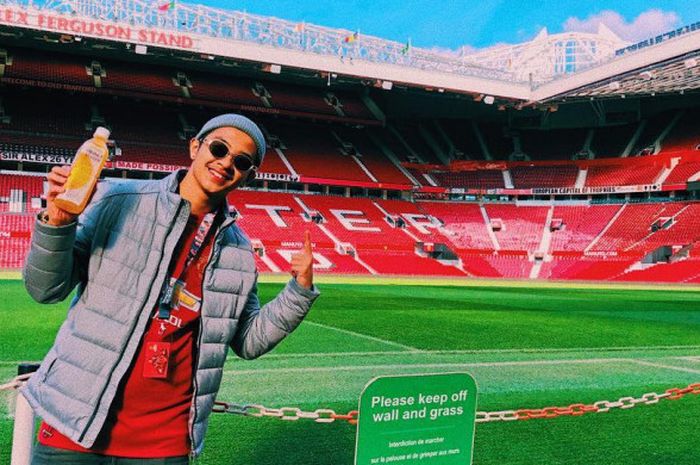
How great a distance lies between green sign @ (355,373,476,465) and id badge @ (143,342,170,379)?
784mm

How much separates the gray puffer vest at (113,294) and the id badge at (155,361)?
7 cm

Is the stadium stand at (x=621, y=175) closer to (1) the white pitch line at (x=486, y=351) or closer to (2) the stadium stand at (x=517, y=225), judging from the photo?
(2) the stadium stand at (x=517, y=225)

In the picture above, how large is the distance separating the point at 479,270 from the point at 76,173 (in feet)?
135

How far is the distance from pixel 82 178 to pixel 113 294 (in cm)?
53

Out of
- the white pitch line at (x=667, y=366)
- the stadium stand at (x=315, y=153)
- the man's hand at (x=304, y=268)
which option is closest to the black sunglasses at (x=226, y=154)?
the man's hand at (x=304, y=268)

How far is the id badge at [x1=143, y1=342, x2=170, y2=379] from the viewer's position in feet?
7.95

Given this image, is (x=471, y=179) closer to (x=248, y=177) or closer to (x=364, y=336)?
(x=364, y=336)

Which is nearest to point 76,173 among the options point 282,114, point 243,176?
point 243,176

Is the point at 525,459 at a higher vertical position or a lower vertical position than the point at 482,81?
lower

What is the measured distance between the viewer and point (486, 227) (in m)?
48.3

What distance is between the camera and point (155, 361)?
2.43m

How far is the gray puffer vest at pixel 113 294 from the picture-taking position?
2328 millimetres

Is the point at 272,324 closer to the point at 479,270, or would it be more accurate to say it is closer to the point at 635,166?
the point at 479,270

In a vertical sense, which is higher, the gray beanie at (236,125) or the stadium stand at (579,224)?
the stadium stand at (579,224)
